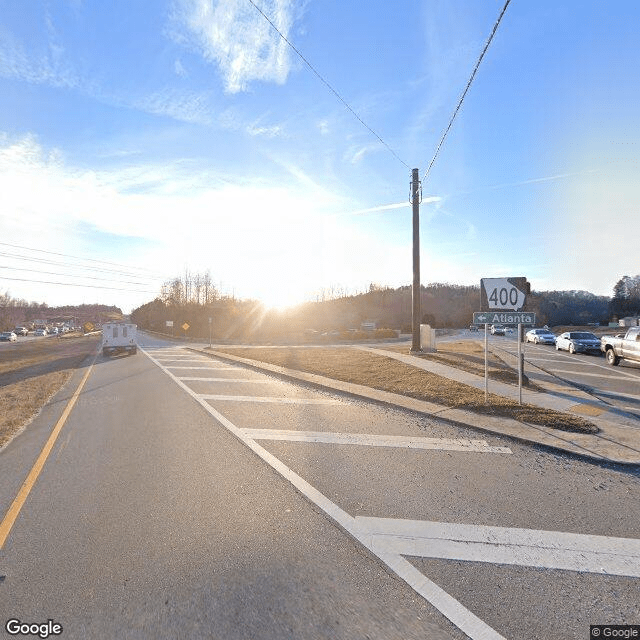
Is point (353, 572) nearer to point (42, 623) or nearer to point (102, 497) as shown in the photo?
point (42, 623)

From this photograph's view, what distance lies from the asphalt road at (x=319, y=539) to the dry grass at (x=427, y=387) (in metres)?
1.61

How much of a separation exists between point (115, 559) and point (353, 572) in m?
1.90

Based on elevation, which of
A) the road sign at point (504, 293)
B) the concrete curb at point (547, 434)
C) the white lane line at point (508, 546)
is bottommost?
the white lane line at point (508, 546)

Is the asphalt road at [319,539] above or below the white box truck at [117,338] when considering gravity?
below

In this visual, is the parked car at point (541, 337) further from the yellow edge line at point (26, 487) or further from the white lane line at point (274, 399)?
the yellow edge line at point (26, 487)

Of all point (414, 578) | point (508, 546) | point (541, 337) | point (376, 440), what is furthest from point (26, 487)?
point (541, 337)

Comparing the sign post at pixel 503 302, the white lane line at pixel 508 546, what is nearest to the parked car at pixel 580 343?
the sign post at pixel 503 302

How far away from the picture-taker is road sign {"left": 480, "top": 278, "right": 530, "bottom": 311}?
29.6 ft

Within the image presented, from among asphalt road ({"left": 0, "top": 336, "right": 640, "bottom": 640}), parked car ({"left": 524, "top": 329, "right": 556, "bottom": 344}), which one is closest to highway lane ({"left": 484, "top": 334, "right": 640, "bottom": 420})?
asphalt road ({"left": 0, "top": 336, "right": 640, "bottom": 640})

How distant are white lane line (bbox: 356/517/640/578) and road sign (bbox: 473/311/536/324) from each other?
5607 millimetres

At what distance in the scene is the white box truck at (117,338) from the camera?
28734 millimetres

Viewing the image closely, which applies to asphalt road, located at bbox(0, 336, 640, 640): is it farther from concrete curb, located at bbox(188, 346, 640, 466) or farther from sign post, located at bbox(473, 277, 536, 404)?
sign post, located at bbox(473, 277, 536, 404)

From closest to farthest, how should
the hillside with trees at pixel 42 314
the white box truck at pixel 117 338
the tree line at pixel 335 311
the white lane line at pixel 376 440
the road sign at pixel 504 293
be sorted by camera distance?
the white lane line at pixel 376 440, the road sign at pixel 504 293, the white box truck at pixel 117 338, the tree line at pixel 335 311, the hillside with trees at pixel 42 314

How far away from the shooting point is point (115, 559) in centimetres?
340
